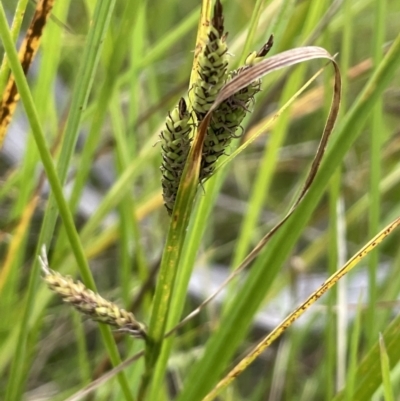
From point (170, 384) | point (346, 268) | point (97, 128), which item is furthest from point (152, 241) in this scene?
point (346, 268)

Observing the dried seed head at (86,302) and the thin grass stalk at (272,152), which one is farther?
the thin grass stalk at (272,152)

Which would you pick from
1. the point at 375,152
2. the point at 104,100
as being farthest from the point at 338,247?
the point at 104,100

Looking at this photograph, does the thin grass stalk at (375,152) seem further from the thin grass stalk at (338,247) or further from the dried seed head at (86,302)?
the dried seed head at (86,302)

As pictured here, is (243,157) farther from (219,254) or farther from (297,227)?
(297,227)

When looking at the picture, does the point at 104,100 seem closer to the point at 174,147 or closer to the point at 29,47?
the point at 29,47

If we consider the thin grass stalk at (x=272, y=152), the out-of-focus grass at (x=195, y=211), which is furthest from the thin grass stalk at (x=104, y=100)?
the thin grass stalk at (x=272, y=152)

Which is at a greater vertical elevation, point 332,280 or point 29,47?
point 29,47
